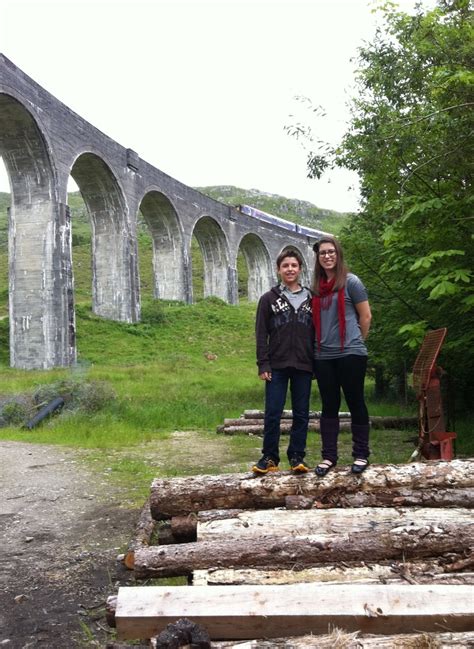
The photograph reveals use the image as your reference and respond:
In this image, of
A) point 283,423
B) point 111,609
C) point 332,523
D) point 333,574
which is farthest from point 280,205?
point 111,609

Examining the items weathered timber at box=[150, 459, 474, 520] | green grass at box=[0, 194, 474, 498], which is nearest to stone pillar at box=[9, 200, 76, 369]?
green grass at box=[0, 194, 474, 498]

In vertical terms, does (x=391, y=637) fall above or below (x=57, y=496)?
above

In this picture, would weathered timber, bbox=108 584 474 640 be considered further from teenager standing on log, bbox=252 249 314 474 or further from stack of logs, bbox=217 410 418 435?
stack of logs, bbox=217 410 418 435

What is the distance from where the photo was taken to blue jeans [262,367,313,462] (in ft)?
14.8

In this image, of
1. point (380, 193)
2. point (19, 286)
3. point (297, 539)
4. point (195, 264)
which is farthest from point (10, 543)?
point (195, 264)

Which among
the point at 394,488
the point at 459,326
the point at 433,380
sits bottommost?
the point at 394,488

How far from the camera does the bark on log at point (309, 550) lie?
10.6ft

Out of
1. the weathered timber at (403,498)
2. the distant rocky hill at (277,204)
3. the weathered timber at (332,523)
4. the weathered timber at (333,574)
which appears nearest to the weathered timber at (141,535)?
the weathered timber at (332,523)

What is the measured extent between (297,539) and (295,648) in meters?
0.97

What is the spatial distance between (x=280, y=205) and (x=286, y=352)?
9589 cm

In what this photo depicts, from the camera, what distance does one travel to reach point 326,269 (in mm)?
4527

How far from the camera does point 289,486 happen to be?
406 cm

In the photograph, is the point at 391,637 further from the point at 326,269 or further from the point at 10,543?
the point at 10,543

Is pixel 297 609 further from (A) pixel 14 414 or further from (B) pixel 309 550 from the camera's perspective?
(A) pixel 14 414
